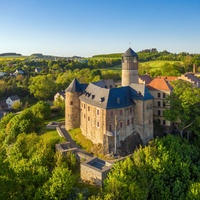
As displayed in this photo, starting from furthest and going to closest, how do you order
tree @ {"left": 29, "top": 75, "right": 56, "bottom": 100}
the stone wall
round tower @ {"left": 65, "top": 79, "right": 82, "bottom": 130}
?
tree @ {"left": 29, "top": 75, "right": 56, "bottom": 100}
round tower @ {"left": 65, "top": 79, "right": 82, "bottom": 130}
the stone wall

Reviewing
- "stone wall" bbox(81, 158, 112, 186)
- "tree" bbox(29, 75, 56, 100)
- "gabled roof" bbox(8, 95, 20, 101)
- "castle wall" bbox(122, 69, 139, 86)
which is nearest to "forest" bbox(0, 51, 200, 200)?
"stone wall" bbox(81, 158, 112, 186)

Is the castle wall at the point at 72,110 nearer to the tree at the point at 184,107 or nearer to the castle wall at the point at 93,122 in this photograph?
the castle wall at the point at 93,122

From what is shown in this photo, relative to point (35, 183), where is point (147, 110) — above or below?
above

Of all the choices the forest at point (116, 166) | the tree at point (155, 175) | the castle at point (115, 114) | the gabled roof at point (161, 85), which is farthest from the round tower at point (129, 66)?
the tree at point (155, 175)

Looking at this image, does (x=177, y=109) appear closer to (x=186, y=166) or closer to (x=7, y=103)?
(x=186, y=166)

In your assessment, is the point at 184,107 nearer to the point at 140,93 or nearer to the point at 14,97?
the point at 140,93

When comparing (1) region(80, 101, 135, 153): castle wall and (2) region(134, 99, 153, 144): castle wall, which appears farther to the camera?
(2) region(134, 99, 153, 144): castle wall

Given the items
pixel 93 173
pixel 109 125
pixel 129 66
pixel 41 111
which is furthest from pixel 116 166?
pixel 41 111

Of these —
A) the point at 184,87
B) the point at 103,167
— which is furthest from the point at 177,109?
the point at 103,167

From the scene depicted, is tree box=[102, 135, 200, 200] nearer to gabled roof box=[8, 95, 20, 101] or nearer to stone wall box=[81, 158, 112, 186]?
stone wall box=[81, 158, 112, 186]
